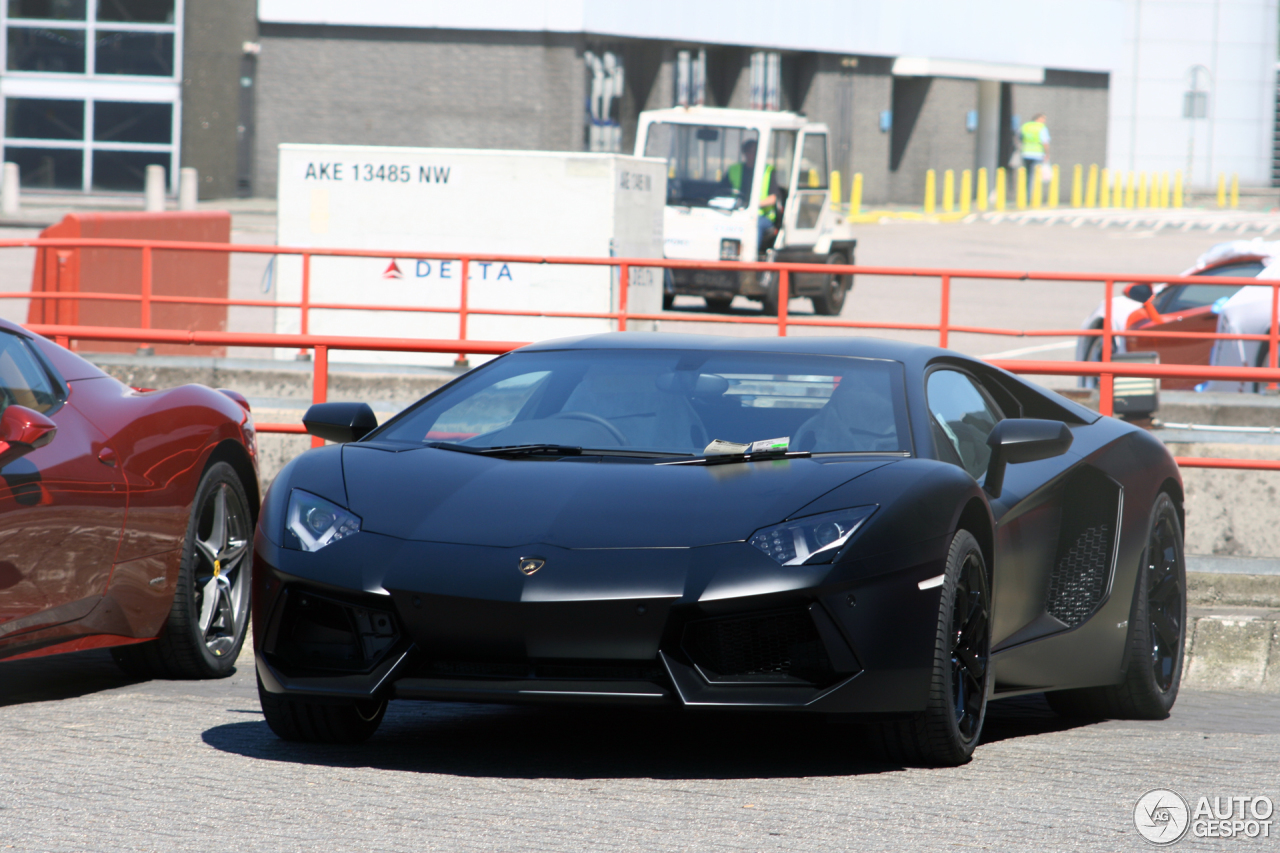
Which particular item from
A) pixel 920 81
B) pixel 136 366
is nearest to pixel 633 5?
pixel 920 81

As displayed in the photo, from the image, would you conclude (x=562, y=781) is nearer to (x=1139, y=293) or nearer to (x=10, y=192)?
(x=1139, y=293)

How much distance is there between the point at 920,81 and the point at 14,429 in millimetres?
46976

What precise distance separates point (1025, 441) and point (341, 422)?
2082mm

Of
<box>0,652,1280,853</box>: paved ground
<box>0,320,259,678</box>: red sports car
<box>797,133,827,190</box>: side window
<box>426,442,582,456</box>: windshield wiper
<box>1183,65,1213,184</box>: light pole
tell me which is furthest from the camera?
<box>1183,65,1213,184</box>: light pole

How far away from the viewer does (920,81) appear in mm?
50750

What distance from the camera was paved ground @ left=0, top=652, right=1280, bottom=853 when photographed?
434cm

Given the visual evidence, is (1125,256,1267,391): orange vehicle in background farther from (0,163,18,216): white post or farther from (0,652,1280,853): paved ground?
(0,163,18,216): white post

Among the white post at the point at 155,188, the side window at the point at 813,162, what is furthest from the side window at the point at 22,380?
the white post at the point at 155,188

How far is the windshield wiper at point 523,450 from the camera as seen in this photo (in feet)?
17.7

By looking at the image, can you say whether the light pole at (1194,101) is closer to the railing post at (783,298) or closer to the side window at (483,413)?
the railing post at (783,298)

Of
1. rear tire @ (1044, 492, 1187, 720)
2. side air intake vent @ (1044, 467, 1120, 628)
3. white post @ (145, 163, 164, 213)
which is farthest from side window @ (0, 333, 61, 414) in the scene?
white post @ (145, 163, 164, 213)

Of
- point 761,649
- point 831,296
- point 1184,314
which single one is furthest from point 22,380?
point 831,296

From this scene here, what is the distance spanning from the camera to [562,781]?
16.2 feet

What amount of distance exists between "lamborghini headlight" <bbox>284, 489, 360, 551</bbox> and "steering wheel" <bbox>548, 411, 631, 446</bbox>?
85cm
